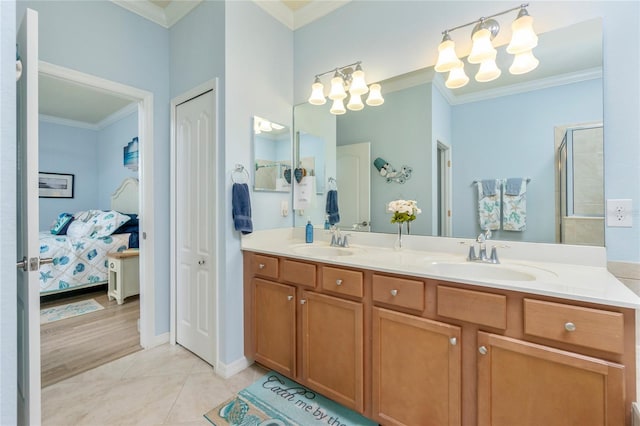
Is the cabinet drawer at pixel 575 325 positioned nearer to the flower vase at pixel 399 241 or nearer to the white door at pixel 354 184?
the flower vase at pixel 399 241

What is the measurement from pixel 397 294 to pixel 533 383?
57 centimetres

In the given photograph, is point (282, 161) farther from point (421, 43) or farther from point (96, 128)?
point (96, 128)

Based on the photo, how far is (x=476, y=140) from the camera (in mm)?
1710

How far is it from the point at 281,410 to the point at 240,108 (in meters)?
2.00

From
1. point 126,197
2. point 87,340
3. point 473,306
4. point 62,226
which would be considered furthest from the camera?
point 126,197

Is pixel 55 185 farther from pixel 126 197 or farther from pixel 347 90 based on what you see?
pixel 347 90

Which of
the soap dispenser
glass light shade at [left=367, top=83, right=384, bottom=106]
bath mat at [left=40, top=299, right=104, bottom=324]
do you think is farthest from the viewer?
bath mat at [left=40, top=299, right=104, bottom=324]

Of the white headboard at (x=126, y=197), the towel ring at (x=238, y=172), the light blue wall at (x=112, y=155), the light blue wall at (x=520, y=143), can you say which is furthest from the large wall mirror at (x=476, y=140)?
the light blue wall at (x=112, y=155)

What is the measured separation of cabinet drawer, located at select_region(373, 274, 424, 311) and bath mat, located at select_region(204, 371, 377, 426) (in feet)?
2.50

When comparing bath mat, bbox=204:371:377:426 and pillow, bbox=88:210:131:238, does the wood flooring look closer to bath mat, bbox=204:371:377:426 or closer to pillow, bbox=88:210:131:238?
pillow, bbox=88:210:131:238

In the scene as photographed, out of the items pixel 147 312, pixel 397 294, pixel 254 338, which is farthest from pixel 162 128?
pixel 397 294

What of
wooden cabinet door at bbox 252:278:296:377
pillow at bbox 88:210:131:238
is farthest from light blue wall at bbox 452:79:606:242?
pillow at bbox 88:210:131:238

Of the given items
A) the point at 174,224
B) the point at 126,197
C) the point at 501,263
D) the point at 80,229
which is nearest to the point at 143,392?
the point at 174,224

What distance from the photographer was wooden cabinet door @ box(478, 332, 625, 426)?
938 mm
